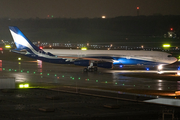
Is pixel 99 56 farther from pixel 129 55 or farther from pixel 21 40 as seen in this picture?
pixel 21 40

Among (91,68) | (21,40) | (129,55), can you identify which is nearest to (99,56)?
(91,68)

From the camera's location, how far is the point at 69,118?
16.9 m

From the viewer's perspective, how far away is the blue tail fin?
201 ft

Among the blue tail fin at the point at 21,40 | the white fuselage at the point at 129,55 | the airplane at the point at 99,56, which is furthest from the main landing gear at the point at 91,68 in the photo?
the blue tail fin at the point at 21,40

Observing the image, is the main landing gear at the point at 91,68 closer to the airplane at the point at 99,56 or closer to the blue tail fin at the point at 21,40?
the airplane at the point at 99,56

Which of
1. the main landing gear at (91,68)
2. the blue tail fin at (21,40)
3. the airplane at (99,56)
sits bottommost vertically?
the main landing gear at (91,68)

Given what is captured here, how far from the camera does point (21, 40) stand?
61.5 m

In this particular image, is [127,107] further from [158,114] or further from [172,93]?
[172,93]

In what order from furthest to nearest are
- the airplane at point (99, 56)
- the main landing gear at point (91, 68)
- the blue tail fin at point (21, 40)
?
the blue tail fin at point (21, 40) < the airplane at point (99, 56) < the main landing gear at point (91, 68)

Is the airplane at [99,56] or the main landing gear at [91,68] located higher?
the airplane at [99,56]

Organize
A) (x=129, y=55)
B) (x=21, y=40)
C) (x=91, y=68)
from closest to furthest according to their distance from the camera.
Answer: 1. (x=91, y=68)
2. (x=129, y=55)
3. (x=21, y=40)

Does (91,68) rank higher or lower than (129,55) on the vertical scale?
lower

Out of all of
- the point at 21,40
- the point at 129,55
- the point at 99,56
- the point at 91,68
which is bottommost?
the point at 91,68

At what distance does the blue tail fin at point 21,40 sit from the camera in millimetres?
61375
